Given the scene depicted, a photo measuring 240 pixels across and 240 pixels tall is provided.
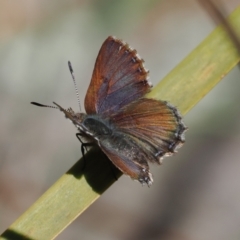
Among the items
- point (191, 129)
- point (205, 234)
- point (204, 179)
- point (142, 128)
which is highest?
point (142, 128)

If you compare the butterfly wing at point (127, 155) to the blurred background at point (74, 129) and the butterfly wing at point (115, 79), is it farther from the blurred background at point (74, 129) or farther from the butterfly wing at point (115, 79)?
the blurred background at point (74, 129)

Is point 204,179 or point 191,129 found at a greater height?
point 191,129

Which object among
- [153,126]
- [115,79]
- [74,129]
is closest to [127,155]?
[153,126]

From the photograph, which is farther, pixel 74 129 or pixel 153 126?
pixel 74 129

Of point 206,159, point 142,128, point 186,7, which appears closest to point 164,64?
point 186,7

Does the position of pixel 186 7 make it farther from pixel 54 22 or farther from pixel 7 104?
pixel 7 104

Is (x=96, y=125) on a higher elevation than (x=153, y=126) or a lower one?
higher

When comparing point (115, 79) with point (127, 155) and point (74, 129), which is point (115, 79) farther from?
point (74, 129)
